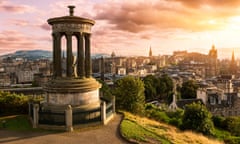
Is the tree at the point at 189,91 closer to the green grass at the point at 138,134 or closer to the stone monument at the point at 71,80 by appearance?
the stone monument at the point at 71,80

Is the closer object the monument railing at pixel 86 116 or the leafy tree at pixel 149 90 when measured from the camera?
the monument railing at pixel 86 116

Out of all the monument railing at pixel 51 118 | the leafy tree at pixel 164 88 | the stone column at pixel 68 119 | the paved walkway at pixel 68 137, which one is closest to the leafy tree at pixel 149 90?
the leafy tree at pixel 164 88

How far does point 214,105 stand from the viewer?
197ft

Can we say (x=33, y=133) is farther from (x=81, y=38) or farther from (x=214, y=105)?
(x=214, y=105)

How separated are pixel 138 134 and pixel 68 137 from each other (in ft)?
14.6

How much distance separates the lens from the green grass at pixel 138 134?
16.3 meters

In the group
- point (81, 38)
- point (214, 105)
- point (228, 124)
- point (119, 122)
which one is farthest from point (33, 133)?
point (214, 105)

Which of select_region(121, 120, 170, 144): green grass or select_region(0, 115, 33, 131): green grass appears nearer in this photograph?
select_region(121, 120, 170, 144): green grass

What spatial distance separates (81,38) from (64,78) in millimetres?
3481

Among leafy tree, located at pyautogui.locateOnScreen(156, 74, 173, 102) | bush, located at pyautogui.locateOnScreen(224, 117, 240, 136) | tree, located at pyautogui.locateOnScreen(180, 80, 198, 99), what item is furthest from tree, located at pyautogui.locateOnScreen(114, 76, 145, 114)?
tree, located at pyautogui.locateOnScreen(180, 80, 198, 99)

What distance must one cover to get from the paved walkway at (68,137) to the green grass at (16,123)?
3.05ft

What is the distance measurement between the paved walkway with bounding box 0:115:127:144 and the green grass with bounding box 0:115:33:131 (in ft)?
3.05

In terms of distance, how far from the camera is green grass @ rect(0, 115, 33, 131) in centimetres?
1903

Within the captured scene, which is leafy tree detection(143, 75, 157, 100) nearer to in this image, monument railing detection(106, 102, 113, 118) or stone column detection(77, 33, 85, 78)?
monument railing detection(106, 102, 113, 118)
